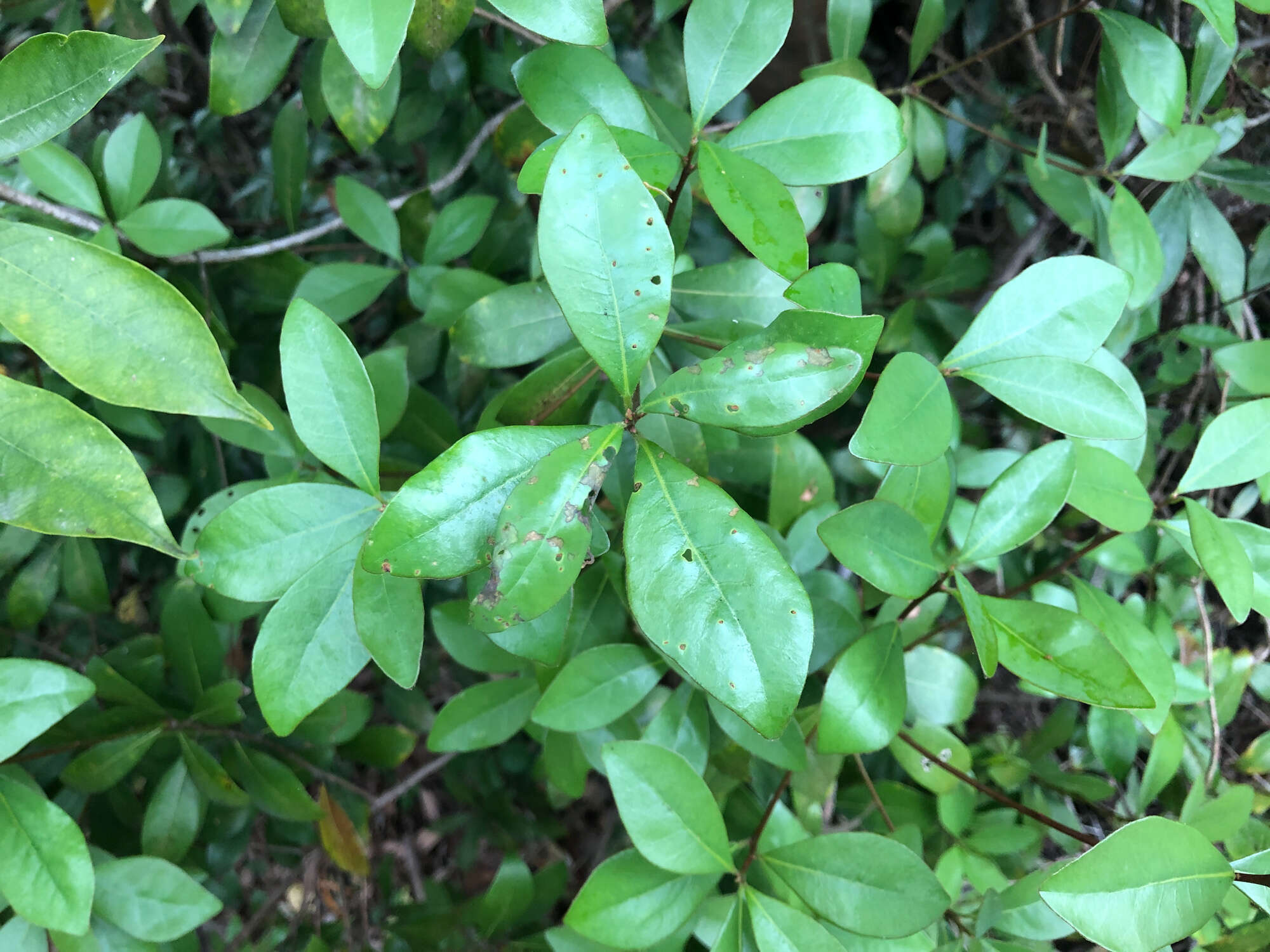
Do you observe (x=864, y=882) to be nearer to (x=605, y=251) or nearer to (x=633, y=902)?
(x=633, y=902)

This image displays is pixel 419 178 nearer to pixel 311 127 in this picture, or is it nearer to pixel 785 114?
pixel 311 127

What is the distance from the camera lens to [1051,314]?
649 millimetres

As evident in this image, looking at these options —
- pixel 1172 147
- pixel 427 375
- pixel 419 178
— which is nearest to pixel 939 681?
pixel 1172 147

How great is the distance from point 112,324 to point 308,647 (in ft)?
0.98

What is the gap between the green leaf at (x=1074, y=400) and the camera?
24.5 inches

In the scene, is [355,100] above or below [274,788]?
above

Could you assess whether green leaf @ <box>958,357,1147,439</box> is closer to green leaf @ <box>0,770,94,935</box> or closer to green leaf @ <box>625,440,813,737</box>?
green leaf @ <box>625,440,813,737</box>

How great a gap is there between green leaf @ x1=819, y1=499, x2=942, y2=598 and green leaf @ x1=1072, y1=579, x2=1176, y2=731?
218 millimetres

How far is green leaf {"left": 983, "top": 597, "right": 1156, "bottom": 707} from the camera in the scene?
599 mm

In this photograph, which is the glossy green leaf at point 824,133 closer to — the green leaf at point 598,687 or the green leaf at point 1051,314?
the green leaf at point 1051,314

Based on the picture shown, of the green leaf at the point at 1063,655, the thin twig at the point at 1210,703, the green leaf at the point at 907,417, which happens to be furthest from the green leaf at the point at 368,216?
the thin twig at the point at 1210,703

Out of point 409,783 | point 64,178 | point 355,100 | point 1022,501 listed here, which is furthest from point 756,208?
point 409,783

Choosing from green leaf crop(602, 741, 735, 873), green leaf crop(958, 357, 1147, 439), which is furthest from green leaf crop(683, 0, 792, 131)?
green leaf crop(602, 741, 735, 873)

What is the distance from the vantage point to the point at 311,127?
4.88ft
